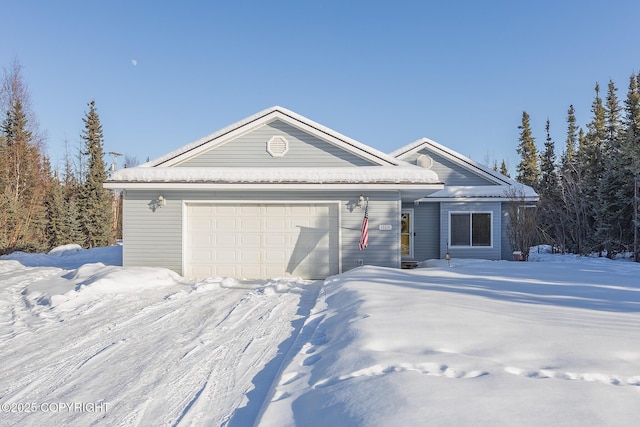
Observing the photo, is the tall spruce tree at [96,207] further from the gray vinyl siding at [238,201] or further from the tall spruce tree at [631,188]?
the tall spruce tree at [631,188]

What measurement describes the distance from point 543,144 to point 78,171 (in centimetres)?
3961

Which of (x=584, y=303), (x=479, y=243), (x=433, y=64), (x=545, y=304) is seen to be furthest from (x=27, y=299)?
(x=433, y=64)

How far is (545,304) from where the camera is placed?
17.1ft

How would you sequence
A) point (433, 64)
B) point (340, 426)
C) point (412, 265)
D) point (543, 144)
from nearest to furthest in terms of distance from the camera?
point (340, 426), point (412, 265), point (433, 64), point (543, 144)

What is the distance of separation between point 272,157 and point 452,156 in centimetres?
726

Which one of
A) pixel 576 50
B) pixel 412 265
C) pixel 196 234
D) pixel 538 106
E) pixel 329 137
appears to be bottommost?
pixel 412 265

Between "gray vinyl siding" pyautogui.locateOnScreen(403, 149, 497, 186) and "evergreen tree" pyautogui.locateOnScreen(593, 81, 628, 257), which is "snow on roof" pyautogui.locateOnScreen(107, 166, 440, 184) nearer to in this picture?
"gray vinyl siding" pyautogui.locateOnScreen(403, 149, 497, 186)

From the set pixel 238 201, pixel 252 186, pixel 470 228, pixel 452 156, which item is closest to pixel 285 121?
pixel 252 186

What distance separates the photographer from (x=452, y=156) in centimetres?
1365

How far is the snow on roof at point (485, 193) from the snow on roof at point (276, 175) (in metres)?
3.59

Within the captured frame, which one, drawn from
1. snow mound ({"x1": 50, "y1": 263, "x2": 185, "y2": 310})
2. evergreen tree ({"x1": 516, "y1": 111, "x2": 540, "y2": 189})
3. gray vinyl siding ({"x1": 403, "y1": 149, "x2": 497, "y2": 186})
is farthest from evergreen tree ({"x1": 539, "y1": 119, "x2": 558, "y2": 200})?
snow mound ({"x1": 50, "y1": 263, "x2": 185, "y2": 310})

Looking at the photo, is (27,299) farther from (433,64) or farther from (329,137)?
(433,64)

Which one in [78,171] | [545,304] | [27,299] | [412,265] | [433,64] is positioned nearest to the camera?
[545,304]

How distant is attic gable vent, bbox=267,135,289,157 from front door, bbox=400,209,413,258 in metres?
5.38
